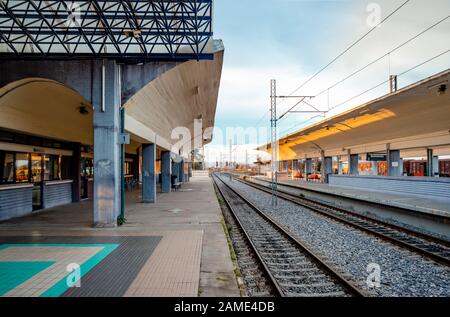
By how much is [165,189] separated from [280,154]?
35809 millimetres

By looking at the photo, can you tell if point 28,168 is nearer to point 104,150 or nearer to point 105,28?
point 104,150

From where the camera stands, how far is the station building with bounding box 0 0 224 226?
8844 millimetres

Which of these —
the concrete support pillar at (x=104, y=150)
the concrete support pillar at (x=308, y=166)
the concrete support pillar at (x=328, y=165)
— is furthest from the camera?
the concrete support pillar at (x=308, y=166)

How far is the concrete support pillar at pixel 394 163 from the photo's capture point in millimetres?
22750

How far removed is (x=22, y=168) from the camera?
11.9 meters

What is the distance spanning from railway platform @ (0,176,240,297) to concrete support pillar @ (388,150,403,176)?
58.3 feet

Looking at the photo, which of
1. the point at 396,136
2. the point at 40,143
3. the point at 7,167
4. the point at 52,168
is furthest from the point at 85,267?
the point at 396,136

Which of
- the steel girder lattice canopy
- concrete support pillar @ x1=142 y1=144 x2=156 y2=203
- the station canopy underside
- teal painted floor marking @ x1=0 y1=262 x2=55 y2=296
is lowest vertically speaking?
teal painted floor marking @ x1=0 y1=262 x2=55 y2=296

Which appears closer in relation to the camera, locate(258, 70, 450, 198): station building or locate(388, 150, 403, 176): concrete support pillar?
locate(258, 70, 450, 198): station building

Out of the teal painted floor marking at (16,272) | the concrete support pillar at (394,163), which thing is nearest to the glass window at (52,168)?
the teal painted floor marking at (16,272)

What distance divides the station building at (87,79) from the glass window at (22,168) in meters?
0.04

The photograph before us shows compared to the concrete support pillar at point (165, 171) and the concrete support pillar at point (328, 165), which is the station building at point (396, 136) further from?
the concrete support pillar at point (165, 171)

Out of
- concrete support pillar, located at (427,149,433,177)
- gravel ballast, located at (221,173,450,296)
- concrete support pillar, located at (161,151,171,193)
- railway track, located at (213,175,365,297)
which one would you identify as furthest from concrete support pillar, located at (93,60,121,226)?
concrete support pillar, located at (427,149,433,177)

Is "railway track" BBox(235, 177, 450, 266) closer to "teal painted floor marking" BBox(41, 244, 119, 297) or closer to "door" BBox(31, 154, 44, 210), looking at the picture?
"teal painted floor marking" BBox(41, 244, 119, 297)
